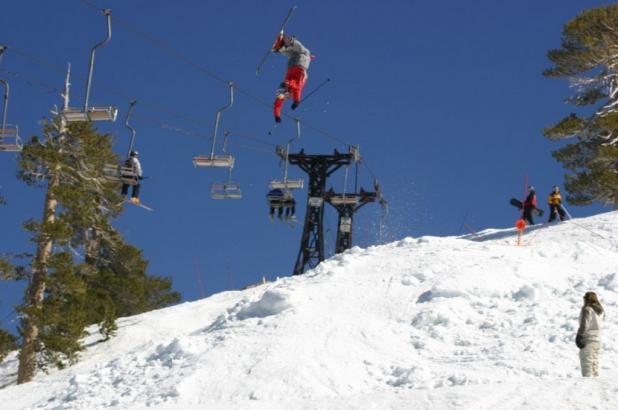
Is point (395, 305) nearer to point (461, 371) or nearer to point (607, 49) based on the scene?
point (461, 371)

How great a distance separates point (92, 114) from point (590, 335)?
39.3ft

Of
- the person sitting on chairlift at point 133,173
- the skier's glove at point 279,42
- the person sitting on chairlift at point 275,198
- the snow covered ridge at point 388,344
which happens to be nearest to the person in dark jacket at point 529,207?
the snow covered ridge at point 388,344

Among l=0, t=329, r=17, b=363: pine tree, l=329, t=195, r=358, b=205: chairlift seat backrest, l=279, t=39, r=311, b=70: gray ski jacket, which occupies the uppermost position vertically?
l=279, t=39, r=311, b=70: gray ski jacket

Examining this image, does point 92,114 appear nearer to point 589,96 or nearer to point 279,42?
point 279,42

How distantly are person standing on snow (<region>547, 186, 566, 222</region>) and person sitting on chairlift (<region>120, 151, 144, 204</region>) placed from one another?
12.9m

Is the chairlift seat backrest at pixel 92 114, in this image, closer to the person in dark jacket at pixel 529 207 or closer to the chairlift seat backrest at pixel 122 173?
the chairlift seat backrest at pixel 122 173

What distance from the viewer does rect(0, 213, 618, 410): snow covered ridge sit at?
45.7 feet

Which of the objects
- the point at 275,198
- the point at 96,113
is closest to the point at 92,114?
the point at 96,113

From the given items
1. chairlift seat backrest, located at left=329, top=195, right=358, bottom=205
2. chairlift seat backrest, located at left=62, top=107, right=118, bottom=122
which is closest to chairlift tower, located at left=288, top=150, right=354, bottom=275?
chairlift seat backrest, located at left=329, top=195, right=358, bottom=205

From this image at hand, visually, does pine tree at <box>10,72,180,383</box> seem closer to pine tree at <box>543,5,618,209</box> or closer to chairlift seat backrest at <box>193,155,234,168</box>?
chairlift seat backrest at <box>193,155,234,168</box>

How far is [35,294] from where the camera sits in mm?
24703

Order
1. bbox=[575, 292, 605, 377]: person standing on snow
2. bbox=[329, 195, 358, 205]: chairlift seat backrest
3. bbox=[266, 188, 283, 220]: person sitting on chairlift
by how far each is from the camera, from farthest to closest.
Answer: bbox=[329, 195, 358, 205]: chairlift seat backrest, bbox=[266, 188, 283, 220]: person sitting on chairlift, bbox=[575, 292, 605, 377]: person standing on snow

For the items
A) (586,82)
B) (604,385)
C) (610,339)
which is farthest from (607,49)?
(604,385)

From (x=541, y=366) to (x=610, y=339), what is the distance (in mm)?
1754
